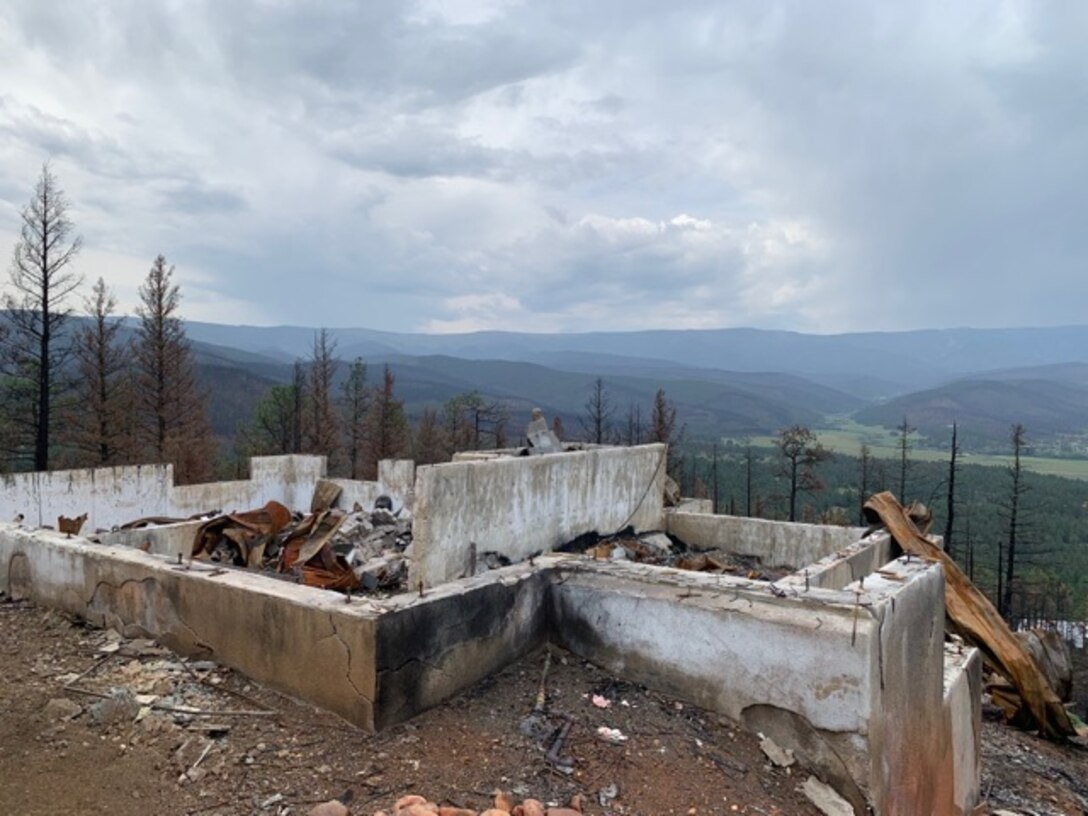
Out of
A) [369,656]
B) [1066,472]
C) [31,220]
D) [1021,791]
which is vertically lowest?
[1066,472]

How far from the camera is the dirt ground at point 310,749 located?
3.44 m

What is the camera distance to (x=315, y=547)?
845 cm

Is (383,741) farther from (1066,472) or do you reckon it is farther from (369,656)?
(1066,472)

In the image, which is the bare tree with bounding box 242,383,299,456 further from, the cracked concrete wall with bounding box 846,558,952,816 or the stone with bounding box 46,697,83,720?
the cracked concrete wall with bounding box 846,558,952,816

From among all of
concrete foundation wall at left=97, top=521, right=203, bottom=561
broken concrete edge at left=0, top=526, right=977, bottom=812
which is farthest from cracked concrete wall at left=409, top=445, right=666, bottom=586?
concrete foundation wall at left=97, top=521, right=203, bottom=561

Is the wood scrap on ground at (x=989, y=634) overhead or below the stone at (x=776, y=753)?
below

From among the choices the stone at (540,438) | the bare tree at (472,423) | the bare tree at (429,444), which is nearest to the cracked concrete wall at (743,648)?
the stone at (540,438)

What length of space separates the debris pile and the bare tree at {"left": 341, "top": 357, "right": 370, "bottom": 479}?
22322 mm

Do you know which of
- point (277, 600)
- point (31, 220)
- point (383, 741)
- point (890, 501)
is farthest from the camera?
point (31, 220)

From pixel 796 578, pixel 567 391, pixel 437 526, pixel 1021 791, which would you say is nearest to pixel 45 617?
pixel 437 526

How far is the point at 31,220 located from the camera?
2144 centimetres

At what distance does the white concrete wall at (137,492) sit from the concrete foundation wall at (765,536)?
891cm

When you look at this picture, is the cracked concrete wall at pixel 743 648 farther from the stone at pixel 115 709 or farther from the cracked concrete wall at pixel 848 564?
the stone at pixel 115 709

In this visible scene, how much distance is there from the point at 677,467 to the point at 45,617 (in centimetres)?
2639
